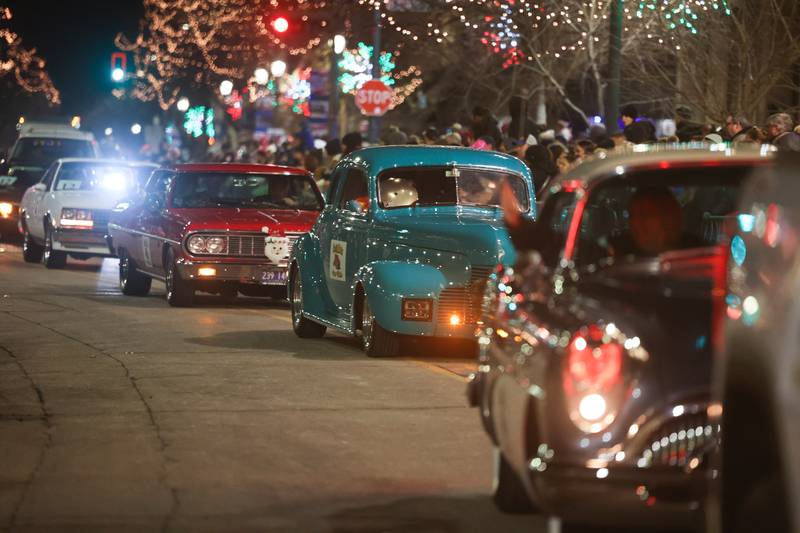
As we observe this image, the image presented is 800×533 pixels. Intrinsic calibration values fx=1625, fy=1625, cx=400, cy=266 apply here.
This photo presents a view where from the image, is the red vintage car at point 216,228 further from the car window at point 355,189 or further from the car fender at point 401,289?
the car fender at point 401,289

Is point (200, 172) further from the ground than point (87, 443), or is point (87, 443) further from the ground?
point (200, 172)

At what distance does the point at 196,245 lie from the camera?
17.7 m

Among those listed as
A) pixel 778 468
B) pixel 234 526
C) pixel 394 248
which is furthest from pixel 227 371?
pixel 778 468

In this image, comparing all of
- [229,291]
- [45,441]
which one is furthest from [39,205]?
[45,441]

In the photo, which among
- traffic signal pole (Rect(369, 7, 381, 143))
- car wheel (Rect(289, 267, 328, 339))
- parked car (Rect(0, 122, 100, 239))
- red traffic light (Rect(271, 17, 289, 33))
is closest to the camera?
car wheel (Rect(289, 267, 328, 339))

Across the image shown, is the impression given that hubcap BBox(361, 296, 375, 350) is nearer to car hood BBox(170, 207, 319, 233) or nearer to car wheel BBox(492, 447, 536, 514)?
car hood BBox(170, 207, 319, 233)

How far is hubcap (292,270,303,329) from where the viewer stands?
14955 mm

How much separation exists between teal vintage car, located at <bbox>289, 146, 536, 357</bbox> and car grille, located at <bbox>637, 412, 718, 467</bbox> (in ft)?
22.5

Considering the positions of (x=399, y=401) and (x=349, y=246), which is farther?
(x=349, y=246)

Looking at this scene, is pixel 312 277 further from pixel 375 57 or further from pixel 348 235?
pixel 375 57

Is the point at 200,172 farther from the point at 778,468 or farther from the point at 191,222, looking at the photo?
the point at 778,468

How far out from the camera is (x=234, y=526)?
23.1 ft

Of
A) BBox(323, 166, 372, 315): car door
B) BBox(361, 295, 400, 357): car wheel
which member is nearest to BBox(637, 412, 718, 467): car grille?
BBox(361, 295, 400, 357): car wheel

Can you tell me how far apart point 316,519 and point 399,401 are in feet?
11.7
